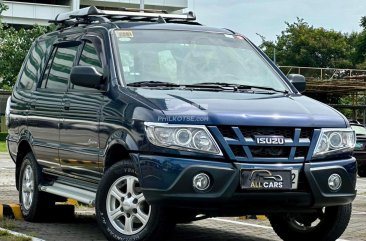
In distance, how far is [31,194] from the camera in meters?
8.96

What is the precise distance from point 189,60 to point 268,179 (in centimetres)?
179

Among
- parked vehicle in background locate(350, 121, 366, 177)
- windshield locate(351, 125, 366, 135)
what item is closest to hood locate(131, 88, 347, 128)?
parked vehicle in background locate(350, 121, 366, 177)

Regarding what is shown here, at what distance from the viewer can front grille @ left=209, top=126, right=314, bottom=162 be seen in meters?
6.24

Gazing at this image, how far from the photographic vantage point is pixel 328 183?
652 centimetres

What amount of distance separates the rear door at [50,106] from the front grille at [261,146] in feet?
8.15

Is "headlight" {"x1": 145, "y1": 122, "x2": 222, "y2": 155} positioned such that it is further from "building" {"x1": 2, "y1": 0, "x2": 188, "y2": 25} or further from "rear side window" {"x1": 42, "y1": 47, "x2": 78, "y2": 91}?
"building" {"x1": 2, "y1": 0, "x2": 188, "y2": 25}

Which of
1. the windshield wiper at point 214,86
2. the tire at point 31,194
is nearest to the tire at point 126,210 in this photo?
the windshield wiper at point 214,86

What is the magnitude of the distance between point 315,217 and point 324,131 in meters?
1.17

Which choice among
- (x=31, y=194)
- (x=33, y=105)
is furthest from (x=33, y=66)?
(x=31, y=194)

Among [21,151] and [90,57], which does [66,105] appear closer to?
[90,57]

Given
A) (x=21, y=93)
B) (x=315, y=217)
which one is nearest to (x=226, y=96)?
(x=315, y=217)

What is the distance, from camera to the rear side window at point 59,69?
27.7 ft

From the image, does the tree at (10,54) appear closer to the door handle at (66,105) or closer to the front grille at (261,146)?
the door handle at (66,105)

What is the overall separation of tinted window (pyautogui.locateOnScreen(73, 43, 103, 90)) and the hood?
0.86 metres
